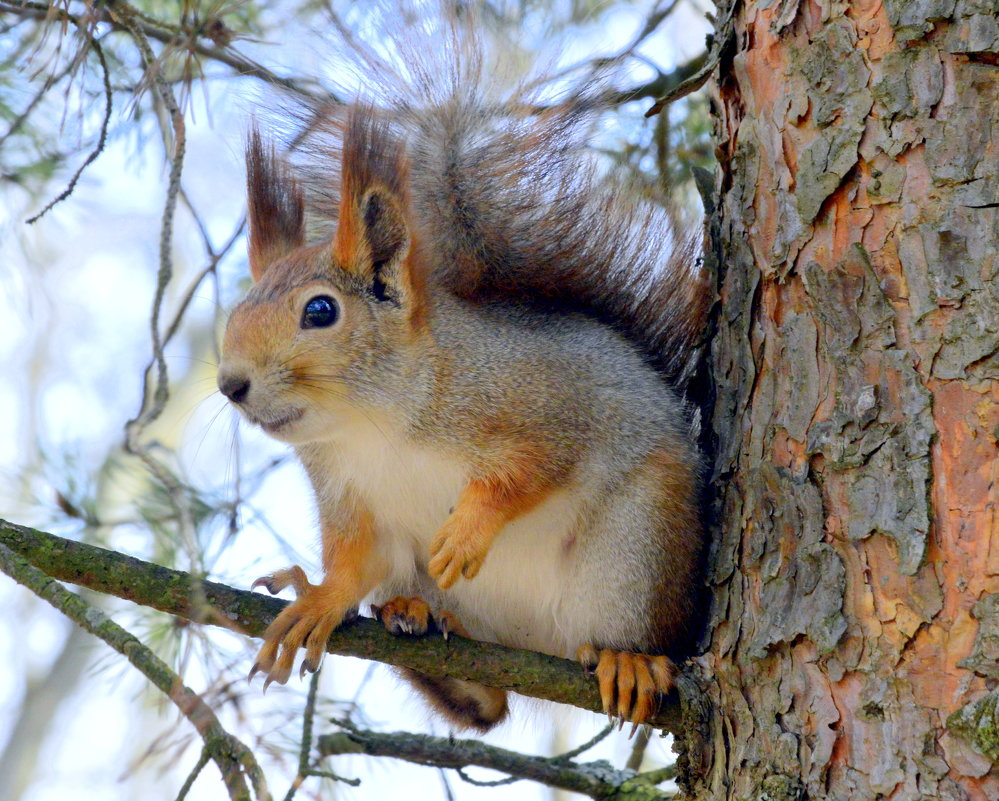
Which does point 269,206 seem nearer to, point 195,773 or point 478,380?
point 478,380

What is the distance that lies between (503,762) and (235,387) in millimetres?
953

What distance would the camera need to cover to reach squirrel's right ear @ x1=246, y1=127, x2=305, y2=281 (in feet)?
7.16

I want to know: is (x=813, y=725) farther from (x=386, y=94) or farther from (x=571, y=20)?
(x=571, y=20)

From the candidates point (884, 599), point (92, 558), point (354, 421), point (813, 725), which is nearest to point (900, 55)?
point (884, 599)

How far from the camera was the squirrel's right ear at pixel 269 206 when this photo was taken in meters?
2.18

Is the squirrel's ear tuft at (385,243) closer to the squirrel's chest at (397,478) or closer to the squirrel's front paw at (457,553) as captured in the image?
the squirrel's chest at (397,478)

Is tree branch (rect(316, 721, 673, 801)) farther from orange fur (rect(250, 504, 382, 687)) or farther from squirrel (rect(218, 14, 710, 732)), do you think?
orange fur (rect(250, 504, 382, 687))

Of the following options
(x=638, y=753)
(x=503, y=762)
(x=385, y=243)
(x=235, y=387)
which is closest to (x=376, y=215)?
(x=385, y=243)

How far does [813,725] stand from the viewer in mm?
1520

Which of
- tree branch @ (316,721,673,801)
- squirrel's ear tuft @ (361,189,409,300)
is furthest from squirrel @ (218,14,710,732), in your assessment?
tree branch @ (316,721,673,801)

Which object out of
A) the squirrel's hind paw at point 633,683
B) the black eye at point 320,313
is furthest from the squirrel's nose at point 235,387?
the squirrel's hind paw at point 633,683

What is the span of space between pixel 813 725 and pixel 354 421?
0.98 m

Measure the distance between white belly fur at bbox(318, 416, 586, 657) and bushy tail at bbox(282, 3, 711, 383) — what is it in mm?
384

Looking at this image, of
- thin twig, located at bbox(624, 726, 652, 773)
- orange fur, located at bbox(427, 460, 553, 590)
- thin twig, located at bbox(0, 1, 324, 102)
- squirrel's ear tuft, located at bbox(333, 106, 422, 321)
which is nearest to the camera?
orange fur, located at bbox(427, 460, 553, 590)
